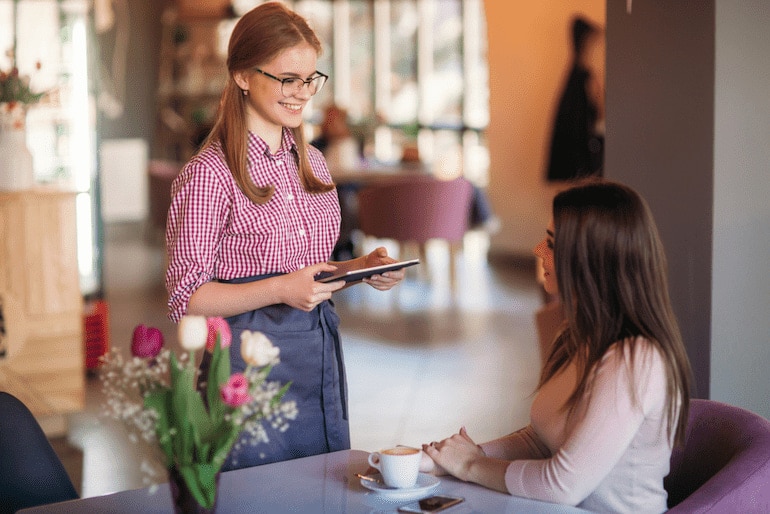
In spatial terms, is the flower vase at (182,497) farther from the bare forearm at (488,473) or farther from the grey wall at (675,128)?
the grey wall at (675,128)

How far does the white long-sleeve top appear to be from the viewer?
70.1 inches

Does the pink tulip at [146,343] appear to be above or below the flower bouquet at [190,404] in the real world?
above

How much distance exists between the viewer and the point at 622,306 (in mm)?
1879

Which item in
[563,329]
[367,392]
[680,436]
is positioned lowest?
[367,392]

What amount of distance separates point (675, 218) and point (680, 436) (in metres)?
1.88

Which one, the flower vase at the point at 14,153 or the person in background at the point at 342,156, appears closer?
the flower vase at the point at 14,153

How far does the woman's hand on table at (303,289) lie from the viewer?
2209 mm

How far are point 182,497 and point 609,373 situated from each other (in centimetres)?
78

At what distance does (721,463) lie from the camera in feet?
6.68

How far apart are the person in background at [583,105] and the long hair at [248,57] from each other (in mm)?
7263

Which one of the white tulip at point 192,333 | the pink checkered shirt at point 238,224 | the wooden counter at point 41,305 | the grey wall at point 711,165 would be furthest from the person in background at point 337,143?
the white tulip at point 192,333

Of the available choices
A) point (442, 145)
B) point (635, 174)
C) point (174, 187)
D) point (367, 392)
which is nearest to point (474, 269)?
point (442, 145)

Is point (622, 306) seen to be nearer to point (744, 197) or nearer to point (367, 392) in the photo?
point (744, 197)

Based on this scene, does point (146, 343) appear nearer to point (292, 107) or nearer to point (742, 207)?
point (292, 107)
